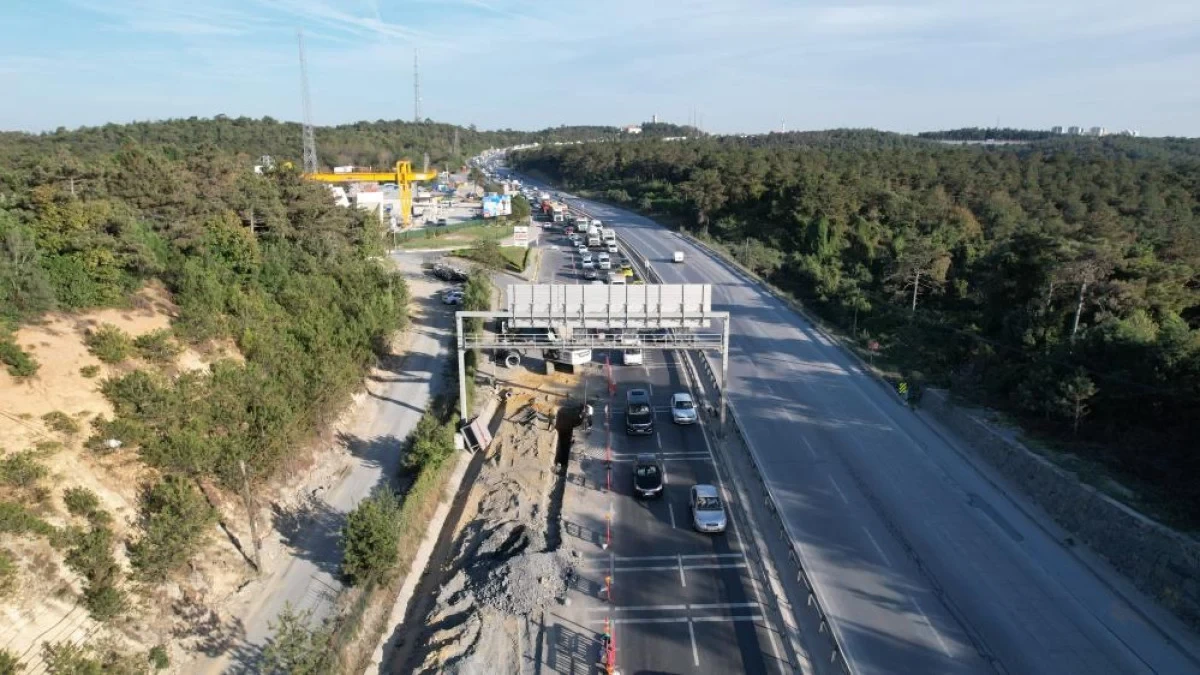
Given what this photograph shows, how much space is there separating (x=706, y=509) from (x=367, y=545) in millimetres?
10248

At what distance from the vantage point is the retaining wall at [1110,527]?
1798cm

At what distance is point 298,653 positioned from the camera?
1551 cm

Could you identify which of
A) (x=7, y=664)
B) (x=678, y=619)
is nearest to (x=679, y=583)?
(x=678, y=619)

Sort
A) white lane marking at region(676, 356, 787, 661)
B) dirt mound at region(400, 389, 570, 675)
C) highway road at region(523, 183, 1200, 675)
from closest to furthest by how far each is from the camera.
A: highway road at region(523, 183, 1200, 675) → white lane marking at region(676, 356, 787, 661) → dirt mound at region(400, 389, 570, 675)

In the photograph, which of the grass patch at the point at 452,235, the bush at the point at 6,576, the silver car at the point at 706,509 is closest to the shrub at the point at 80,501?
the bush at the point at 6,576

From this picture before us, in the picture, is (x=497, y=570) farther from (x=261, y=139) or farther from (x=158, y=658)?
(x=261, y=139)

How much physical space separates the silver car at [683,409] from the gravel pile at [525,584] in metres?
11.3

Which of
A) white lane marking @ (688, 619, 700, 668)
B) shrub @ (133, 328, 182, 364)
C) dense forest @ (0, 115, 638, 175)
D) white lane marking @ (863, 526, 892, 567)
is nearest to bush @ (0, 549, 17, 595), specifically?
shrub @ (133, 328, 182, 364)

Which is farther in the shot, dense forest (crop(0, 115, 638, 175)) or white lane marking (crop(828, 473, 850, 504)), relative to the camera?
dense forest (crop(0, 115, 638, 175))

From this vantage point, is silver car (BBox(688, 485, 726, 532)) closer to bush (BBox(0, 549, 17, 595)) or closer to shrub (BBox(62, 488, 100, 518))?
shrub (BBox(62, 488, 100, 518))

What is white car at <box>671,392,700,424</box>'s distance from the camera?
30219 millimetres

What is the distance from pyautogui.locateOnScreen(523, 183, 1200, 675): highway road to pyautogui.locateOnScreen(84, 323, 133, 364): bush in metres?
18.7

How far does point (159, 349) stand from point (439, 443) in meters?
10.7

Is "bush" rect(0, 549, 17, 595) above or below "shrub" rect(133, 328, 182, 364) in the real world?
below
